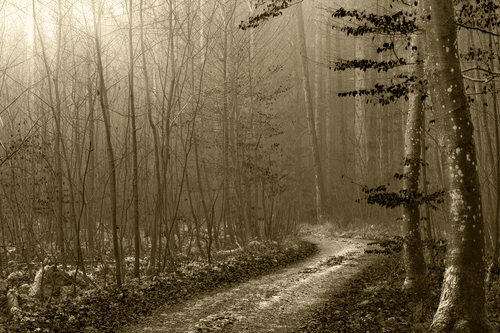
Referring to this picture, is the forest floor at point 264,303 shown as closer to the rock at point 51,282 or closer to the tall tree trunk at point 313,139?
the rock at point 51,282

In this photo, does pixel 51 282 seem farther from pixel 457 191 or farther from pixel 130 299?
pixel 457 191

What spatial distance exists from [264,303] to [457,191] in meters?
3.79

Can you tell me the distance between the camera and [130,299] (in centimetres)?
838

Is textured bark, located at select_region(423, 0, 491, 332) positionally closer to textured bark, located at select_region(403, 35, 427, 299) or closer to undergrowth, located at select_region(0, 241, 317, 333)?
textured bark, located at select_region(403, 35, 427, 299)

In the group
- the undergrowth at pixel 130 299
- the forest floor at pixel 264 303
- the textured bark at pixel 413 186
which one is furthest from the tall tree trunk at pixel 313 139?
the textured bark at pixel 413 186

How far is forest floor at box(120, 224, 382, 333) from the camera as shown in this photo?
714 cm

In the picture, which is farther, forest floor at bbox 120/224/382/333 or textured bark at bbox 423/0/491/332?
forest floor at bbox 120/224/382/333

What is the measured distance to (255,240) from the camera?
48.5ft

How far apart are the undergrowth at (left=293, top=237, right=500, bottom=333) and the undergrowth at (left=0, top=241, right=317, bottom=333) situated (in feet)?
7.53

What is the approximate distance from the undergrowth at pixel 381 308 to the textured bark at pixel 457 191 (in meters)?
0.53

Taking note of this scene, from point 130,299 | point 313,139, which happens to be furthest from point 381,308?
point 313,139

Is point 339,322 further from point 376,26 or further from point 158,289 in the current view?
point 376,26

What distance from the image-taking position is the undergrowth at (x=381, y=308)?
6.91 m

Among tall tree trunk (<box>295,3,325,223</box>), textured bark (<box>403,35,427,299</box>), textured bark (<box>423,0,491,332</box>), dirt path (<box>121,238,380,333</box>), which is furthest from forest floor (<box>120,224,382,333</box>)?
tall tree trunk (<box>295,3,325,223</box>)
